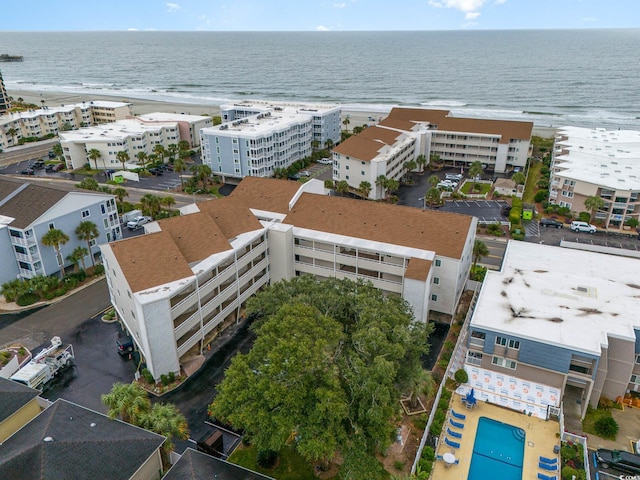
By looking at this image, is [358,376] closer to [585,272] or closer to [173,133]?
[585,272]

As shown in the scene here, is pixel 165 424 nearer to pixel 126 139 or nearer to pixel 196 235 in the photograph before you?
pixel 196 235

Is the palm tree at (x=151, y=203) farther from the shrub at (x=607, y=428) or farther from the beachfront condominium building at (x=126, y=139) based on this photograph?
the shrub at (x=607, y=428)

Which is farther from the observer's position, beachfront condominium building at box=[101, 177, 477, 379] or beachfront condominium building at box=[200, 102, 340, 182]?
beachfront condominium building at box=[200, 102, 340, 182]

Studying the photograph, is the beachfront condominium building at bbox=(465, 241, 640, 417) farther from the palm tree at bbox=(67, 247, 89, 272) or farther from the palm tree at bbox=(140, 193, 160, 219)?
the palm tree at bbox=(140, 193, 160, 219)

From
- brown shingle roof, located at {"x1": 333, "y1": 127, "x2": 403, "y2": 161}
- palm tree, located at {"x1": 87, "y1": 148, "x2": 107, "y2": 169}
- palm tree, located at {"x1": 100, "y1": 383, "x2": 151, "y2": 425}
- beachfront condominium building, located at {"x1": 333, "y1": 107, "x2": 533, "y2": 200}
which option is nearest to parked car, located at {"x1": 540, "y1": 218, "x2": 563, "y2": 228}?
beachfront condominium building, located at {"x1": 333, "y1": 107, "x2": 533, "y2": 200}

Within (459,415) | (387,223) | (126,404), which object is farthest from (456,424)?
(126,404)
